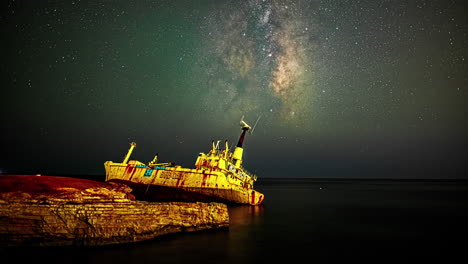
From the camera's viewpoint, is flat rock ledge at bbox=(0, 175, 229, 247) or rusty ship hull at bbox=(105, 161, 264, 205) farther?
rusty ship hull at bbox=(105, 161, 264, 205)

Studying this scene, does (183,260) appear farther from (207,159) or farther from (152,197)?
(207,159)

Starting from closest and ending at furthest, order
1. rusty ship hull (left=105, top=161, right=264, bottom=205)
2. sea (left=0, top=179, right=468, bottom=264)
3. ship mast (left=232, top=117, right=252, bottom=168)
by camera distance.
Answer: sea (left=0, top=179, right=468, bottom=264), rusty ship hull (left=105, top=161, right=264, bottom=205), ship mast (left=232, top=117, right=252, bottom=168)

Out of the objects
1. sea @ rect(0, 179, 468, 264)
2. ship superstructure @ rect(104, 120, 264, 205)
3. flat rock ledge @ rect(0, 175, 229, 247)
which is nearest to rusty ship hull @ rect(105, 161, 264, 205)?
ship superstructure @ rect(104, 120, 264, 205)

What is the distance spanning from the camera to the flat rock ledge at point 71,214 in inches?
526

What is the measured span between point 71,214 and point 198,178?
28064 mm

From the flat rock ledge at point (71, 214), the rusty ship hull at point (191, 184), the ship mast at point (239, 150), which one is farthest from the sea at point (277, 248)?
the ship mast at point (239, 150)

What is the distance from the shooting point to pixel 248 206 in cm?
4172

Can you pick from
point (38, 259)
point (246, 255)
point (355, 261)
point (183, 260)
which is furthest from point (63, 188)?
point (355, 261)

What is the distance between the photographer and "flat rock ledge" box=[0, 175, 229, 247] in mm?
13367

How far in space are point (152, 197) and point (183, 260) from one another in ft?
75.2

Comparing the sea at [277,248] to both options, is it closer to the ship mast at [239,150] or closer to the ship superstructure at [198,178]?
the ship superstructure at [198,178]

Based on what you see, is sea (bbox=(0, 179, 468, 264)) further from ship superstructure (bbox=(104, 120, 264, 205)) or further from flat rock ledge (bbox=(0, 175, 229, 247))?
ship superstructure (bbox=(104, 120, 264, 205))

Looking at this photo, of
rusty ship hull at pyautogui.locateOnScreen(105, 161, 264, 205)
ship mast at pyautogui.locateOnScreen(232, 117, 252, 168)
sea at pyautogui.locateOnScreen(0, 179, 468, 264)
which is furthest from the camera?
ship mast at pyautogui.locateOnScreen(232, 117, 252, 168)

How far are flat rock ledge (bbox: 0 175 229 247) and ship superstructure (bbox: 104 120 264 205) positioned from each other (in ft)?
69.3
